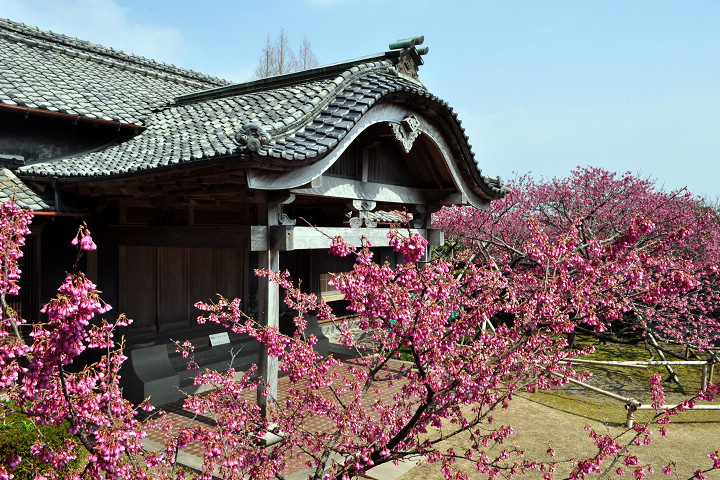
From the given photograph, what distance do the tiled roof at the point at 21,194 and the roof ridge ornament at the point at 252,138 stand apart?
3.58 meters

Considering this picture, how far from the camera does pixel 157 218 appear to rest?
8.39m

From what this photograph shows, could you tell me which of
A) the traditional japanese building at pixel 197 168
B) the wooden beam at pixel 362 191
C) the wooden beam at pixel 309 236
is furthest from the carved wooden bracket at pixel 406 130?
the wooden beam at pixel 309 236


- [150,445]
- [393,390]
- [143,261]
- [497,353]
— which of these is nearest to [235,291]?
[143,261]

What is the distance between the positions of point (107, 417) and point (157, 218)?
231 inches

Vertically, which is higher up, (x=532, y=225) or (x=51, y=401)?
(x=532, y=225)

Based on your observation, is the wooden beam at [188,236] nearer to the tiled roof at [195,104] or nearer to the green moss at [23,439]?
the tiled roof at [195,104]

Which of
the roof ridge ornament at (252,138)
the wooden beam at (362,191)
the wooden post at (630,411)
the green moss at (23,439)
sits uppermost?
the roof ridge ornament at (252,138)

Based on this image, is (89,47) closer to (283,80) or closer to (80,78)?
(80,78)

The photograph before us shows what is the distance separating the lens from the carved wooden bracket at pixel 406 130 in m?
7.63

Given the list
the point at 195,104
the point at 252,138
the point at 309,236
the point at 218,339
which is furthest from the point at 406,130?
the point at 195,104

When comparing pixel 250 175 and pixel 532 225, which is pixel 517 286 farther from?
pixel 250 175

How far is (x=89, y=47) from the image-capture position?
1219 centimetres

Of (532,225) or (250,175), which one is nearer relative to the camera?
(532,225)

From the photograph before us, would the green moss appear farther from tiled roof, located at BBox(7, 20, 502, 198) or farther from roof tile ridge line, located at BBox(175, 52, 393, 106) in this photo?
roof tile ridge line, located at BBox(175, 52, 393, 106)
